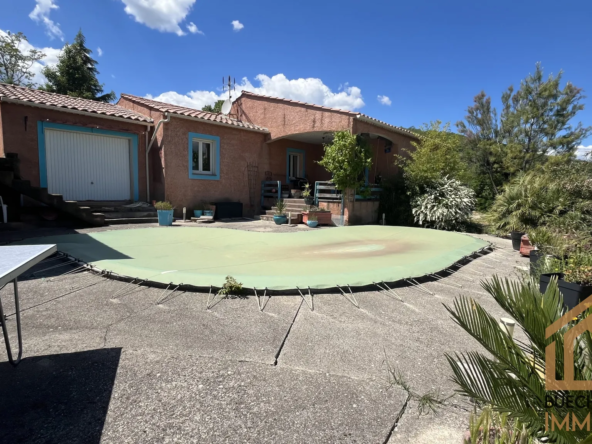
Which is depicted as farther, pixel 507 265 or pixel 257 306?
pixel 507 265

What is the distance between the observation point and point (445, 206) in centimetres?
1027

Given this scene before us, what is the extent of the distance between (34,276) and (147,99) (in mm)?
10057

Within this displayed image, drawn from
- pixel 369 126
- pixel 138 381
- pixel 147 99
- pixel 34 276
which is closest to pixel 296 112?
pixel 369 126

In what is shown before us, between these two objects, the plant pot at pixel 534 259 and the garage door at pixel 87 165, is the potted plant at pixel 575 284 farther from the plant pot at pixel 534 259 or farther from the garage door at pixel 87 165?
the garage door at pixel 87 165

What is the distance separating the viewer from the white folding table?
5.58 ft

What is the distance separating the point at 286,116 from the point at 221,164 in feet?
10.2

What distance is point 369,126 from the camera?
10.9m

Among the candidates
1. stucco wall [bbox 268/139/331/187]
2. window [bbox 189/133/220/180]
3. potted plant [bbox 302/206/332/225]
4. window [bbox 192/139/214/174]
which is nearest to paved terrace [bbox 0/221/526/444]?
potted plant [bbox 302/206/332/225]

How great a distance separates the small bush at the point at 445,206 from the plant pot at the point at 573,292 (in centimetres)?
703

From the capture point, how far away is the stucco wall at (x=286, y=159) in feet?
44.0

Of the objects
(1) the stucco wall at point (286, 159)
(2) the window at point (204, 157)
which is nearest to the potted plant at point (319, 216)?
(1) the stucco wall at point (286, 159)

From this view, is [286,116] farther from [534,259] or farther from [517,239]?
[534,259]

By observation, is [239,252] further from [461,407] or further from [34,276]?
[461,407]

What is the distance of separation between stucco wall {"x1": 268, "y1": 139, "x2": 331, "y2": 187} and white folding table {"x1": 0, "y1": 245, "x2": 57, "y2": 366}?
445 inches
